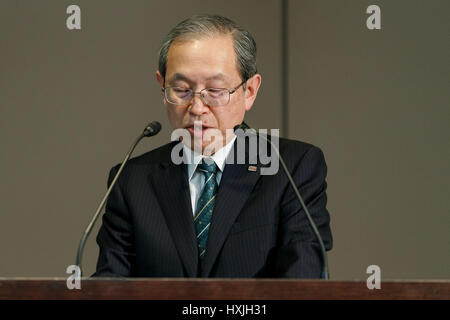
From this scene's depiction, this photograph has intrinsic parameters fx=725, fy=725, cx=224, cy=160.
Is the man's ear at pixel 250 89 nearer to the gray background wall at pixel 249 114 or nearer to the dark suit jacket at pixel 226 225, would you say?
the dark suit jacket at pixel 226 225

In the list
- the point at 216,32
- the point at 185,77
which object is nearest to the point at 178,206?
the point at 185,77

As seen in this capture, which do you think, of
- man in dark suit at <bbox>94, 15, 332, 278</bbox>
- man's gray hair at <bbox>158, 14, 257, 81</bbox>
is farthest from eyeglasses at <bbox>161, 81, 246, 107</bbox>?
man's gray hair at <bbox>158, 14, 257, 81</bbox>

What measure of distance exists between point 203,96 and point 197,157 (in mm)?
180

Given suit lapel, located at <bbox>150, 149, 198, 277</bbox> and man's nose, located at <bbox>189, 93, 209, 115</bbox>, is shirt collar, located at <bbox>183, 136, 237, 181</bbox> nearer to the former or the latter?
suit lapel, located at <bbox>150, 149, 198, 277</bbox>

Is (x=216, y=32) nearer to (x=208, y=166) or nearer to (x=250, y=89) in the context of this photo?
(x=250, y=89)

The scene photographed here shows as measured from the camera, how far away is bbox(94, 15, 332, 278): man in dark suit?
6.21 feet

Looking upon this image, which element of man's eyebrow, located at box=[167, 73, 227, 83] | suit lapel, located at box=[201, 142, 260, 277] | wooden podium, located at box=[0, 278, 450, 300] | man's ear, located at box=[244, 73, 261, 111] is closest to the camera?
wooden podium, located at box=[0, 278, 450, 300]

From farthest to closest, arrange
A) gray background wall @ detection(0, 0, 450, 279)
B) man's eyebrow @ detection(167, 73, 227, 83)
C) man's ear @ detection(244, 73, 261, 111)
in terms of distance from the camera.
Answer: gray background wall @ detection(0, 0, 450, 279) → man's ear @ detection(244, 73, 261, 111) → man's eyebrow @ detection(167, 73, 227, 83)

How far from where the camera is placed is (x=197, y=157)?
206 centimetres

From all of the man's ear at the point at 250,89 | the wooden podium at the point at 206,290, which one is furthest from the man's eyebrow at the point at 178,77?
the wooden podium at the point at 206,290

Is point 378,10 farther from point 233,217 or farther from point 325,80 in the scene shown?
point 233,217
